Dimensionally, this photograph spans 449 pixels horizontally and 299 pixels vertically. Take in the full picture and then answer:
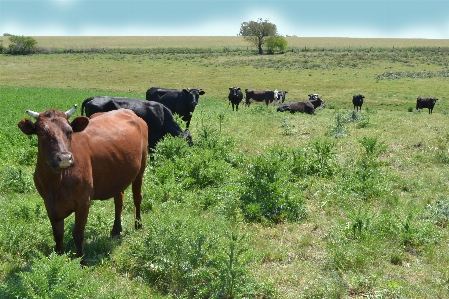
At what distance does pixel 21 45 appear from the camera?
274 feet

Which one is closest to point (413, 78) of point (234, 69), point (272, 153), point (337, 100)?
point (337, 100)

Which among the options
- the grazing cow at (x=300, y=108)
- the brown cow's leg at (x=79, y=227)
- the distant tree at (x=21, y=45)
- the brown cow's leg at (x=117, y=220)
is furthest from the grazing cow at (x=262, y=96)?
the distant tree at (x=21, y=45)

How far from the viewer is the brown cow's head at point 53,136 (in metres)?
4.73

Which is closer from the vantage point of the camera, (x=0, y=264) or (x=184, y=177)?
(x=0, y=264)

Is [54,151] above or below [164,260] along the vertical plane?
above

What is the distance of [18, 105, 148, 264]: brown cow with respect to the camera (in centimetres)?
496

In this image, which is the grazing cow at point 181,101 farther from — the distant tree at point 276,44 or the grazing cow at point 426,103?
the distant tree at point 276,44

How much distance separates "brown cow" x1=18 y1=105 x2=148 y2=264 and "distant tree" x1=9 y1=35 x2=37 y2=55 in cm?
8627

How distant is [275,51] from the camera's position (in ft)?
302

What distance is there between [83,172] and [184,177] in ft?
13.3

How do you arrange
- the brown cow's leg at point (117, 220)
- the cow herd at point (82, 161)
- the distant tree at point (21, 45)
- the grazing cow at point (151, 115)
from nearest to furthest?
the cow herd at point (82, 161)
the brown cow's leg at point (117, 220)
the grazing cow at point (151, 115)
the distant tree at point (21, 45)

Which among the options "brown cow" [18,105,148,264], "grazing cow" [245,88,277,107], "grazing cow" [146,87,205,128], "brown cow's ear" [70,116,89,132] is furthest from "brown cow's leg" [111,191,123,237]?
"grazing cow" [245,88,277,107]

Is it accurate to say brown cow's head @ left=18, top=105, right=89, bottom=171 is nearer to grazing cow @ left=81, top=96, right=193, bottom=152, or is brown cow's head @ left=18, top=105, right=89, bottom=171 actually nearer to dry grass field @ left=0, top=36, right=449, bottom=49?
grazing cow @ left=81, top=96, right=193, bottom=152

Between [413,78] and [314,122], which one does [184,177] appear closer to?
[314,122]
